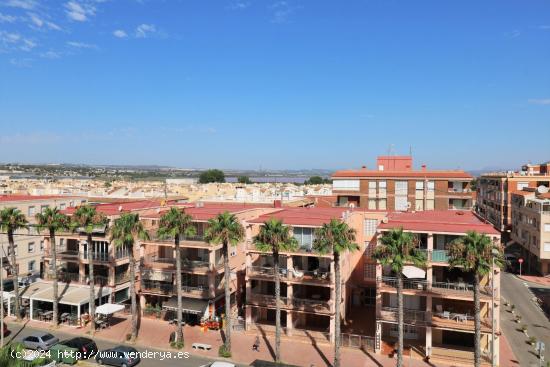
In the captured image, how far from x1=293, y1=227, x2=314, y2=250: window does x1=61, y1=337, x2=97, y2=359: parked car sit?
19513 mm

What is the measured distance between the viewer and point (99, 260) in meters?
48.3

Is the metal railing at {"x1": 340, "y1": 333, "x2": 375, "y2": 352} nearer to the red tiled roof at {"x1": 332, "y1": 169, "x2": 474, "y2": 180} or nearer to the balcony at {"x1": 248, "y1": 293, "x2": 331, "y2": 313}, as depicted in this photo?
the balcony at {"x1": 248, "y1": 293, "x2": 331, "y2": 313}

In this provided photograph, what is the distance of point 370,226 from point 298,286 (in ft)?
42.7

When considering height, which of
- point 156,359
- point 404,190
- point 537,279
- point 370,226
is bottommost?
point 537,279

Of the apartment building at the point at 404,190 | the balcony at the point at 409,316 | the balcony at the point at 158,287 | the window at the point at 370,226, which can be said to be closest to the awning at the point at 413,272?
the balcony at the point at 409,316

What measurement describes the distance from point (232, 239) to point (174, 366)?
424 inches

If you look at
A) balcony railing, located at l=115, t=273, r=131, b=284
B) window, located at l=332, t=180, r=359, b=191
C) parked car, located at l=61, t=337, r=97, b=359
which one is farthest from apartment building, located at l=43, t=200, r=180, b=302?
window, located at l=332, t=180, r=359, b=191

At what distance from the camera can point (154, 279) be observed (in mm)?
46969

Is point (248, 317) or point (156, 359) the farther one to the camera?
point (248, 317)

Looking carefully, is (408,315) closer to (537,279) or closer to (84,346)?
(84,346)

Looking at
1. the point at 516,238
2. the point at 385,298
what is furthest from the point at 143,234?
the point at 516,238

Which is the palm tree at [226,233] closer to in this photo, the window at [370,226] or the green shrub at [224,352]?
the green shrub at [224,352]

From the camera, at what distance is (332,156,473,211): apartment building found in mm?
67062

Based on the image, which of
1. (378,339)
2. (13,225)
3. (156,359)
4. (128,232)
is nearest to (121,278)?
(13,225)
